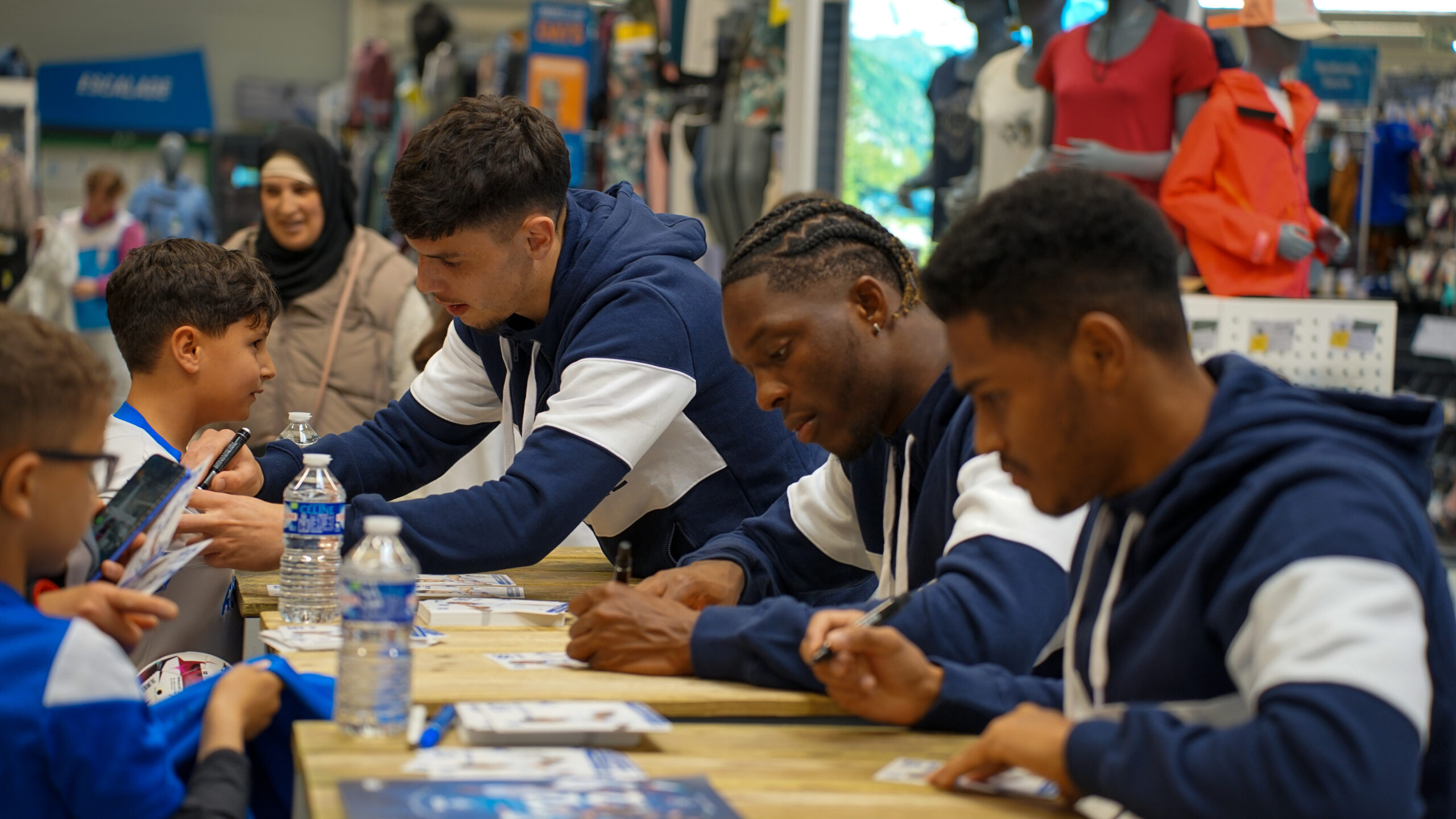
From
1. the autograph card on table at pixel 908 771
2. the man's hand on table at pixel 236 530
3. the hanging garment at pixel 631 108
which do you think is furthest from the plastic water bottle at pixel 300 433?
the hanging garment at pixel 631 108

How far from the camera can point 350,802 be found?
1168mm

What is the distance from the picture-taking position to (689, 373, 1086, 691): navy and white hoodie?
158 cm

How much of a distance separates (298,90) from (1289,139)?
1521cm

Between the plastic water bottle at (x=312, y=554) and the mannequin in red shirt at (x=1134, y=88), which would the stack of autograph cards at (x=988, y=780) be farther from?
the mannequin in red shirt at (x=1134, y=88)

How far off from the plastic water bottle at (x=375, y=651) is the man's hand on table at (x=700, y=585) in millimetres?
596

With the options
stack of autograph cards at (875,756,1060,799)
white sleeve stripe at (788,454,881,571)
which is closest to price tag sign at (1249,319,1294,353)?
white sleeve stripe at (788,454,881,571)

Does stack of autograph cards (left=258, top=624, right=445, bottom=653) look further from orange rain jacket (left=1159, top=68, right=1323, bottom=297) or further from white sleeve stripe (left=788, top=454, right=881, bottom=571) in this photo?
orange rain jacket (left=1159, top=68, right=1323, bottom=297)

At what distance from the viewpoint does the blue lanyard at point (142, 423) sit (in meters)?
2.24

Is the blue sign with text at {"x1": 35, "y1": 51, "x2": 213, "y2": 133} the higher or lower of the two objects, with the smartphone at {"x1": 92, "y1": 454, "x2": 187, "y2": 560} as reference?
higher

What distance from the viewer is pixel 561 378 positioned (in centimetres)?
227

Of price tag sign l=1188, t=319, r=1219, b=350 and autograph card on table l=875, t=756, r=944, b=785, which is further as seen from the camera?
price tag sign l=1188, t=319, r=1219, b=350

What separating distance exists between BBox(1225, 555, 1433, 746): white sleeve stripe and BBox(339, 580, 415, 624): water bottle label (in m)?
0.82

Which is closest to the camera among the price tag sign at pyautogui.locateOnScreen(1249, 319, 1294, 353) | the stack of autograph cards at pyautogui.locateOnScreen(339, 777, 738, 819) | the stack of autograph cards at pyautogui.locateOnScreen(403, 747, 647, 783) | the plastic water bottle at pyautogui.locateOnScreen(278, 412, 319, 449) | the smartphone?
the stack of autograph cards at pyautogui.locateOnScreen(339, 777, 738, 819)

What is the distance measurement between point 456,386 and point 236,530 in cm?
86
